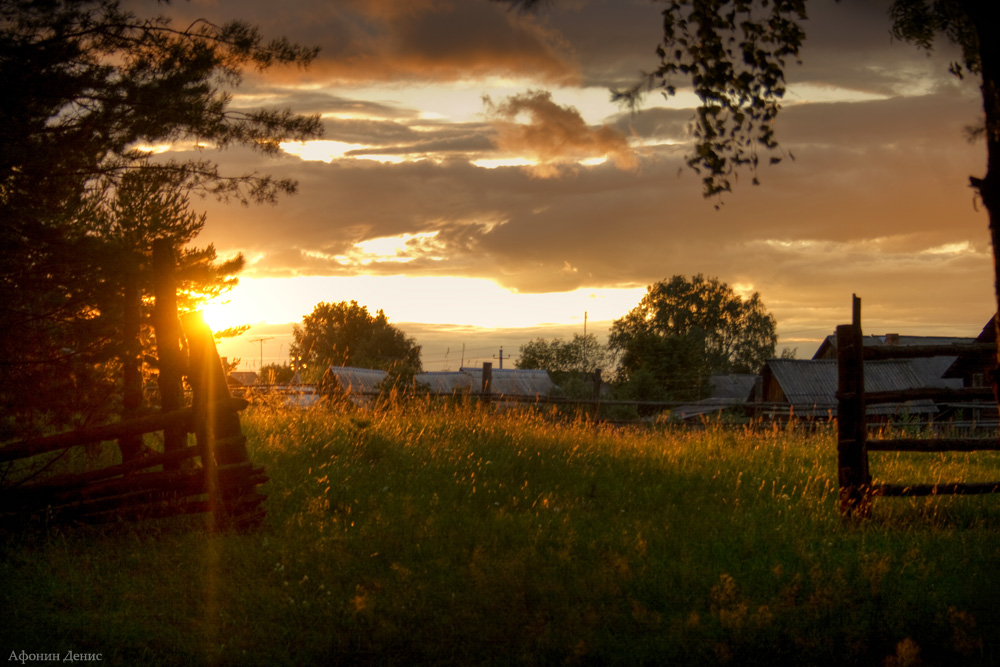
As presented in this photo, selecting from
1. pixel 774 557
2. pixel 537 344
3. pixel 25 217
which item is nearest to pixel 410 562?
pixel 774 557

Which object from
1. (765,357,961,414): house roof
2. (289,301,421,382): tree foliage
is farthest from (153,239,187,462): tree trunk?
(289,301,421,382): tree foliage

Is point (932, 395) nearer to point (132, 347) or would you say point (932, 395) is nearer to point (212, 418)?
point (212, 418)

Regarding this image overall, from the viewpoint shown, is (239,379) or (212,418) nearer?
(212,418)

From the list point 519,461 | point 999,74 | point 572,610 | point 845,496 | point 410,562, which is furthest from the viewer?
point 519,461

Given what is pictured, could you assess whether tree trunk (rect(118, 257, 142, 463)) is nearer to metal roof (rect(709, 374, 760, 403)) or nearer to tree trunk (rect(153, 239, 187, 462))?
tree trunk (rect(153, 239, 187, 462))

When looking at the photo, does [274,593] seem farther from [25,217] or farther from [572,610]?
[25,217]

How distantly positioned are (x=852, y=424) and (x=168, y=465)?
22.4 feet

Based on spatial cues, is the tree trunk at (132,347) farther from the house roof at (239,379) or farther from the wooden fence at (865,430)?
the wooden fence at (865,430)

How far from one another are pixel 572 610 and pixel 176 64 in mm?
7286

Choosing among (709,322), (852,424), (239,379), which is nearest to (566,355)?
(709,322)

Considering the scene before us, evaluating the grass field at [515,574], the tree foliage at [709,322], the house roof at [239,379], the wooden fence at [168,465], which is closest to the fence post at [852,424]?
the grass field at [515,574]

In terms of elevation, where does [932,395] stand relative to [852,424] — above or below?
above

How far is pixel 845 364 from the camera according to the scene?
7715 millimetres

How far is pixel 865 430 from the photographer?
24.8ft
